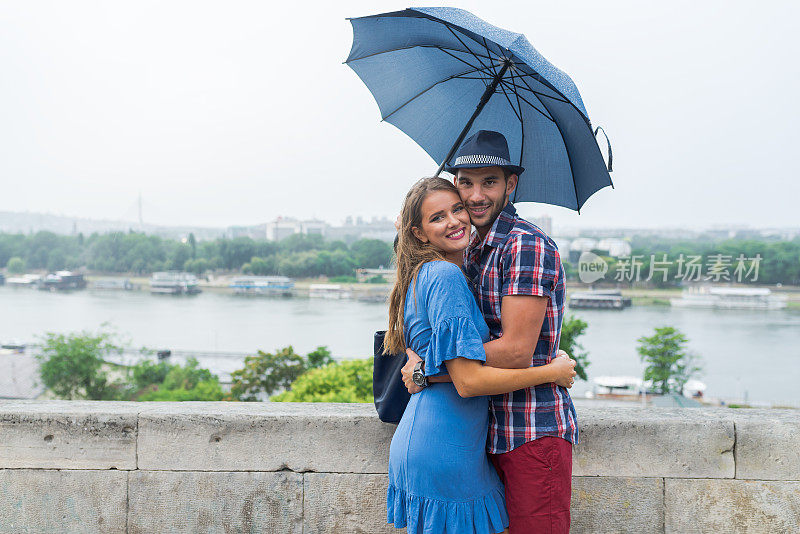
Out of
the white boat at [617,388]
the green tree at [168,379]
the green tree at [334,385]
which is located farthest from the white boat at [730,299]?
the green tree at [334,385]

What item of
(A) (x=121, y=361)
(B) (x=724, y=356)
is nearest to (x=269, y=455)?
(A) (x=121, y=361)

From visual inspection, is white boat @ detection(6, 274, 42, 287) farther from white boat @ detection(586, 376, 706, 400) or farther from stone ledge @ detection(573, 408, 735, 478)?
stone ledge @ detection(573, 408, 735, 478)

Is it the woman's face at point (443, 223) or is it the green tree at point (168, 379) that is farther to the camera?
the green tree at point (168, 379)

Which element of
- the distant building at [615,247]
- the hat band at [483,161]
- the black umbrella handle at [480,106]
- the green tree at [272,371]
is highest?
the distant building at [615,247]

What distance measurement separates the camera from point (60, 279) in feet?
338

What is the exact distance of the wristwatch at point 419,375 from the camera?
178 centimetres

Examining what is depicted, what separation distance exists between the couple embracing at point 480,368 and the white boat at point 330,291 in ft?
320

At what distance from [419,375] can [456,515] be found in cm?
40

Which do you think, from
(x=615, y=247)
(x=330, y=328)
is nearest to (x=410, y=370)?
(x=615, y=247)

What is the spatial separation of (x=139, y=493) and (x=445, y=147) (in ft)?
6.31

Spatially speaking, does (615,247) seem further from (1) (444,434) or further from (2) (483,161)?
(1) (444,434)

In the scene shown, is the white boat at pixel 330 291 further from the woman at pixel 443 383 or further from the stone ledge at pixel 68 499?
the woman at pixel 443 383

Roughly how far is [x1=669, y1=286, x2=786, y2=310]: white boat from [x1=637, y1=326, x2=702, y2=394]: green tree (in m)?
28.3

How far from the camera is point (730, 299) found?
92.4m
